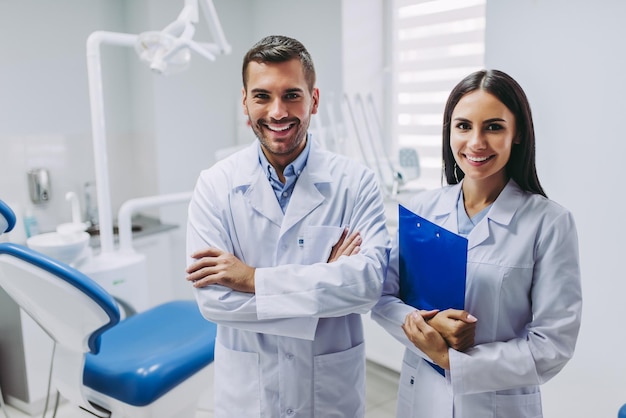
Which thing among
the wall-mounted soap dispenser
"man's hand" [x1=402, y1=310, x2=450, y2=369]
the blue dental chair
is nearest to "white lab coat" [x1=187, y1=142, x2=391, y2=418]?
"man's hand" [x1=402, y1=310, x2=450, y2=369]

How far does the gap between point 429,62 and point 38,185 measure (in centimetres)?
194

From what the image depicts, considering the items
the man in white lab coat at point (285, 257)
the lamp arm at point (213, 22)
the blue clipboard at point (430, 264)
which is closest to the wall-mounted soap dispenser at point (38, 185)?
the lamp arm at point (213, 22)

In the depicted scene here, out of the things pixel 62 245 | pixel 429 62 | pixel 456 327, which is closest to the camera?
pixel 456 327

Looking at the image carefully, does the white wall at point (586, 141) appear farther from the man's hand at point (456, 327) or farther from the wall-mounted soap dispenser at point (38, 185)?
the wall-mounted soap dispenser at point (38, 185)

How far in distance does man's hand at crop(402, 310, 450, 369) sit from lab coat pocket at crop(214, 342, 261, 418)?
36 cm

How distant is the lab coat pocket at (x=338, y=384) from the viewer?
120 centimetres

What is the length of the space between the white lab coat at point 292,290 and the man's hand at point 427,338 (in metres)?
0.12

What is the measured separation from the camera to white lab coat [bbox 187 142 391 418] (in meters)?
1.12

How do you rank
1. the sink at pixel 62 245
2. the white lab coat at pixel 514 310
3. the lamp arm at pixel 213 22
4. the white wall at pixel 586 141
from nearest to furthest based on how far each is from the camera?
1. the white lab coat at pixel 514 310
2. the white wall at pixel 586 141
3. the sink at pixel 62 245
4. the lamp arm at pixel 213 22

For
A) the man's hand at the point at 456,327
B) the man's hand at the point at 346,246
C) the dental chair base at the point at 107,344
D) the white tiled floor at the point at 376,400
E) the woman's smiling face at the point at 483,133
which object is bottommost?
the white tiled floor at the point at 376,400

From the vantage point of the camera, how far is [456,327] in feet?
3.23

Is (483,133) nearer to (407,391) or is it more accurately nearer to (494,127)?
(494,127)

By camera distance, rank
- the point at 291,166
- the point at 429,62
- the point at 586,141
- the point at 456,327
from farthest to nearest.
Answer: the point at 429,62, the point at 586,141, the point at 291,166, the point at 456,327

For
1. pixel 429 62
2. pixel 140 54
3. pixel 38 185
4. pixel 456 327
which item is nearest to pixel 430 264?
pixel 456 327
